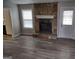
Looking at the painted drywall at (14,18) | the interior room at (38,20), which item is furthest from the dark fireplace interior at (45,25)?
the painted drywall at (14,18)

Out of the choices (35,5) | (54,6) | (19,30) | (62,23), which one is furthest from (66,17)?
(19,30)

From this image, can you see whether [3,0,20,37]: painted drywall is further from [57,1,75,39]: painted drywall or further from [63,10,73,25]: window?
[63,10,73,25]: window

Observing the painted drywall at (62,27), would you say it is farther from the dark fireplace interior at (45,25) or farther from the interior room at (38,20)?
the dark fireplace interior at (45,25)

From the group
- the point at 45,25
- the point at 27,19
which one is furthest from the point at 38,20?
the point at 27,19

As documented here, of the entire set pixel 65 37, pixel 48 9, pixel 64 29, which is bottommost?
pixel 65 37

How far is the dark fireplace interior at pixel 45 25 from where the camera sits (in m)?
5.67

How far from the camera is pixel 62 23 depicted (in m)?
5.34

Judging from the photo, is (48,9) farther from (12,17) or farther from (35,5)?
(12,17)

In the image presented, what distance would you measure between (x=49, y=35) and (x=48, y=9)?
1.38 meters

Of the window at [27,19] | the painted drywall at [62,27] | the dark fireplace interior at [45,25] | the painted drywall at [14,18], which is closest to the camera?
the painted drywall at [62,27]

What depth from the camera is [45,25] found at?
5836mm

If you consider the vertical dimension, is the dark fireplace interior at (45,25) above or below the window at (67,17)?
below

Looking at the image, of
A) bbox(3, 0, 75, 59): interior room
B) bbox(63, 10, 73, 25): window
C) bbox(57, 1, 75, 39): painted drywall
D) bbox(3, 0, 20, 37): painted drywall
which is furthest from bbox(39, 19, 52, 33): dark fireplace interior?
bbox(3, 0, 20, 37): painted drywall

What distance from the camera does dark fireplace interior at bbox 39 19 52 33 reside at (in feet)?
18.6
